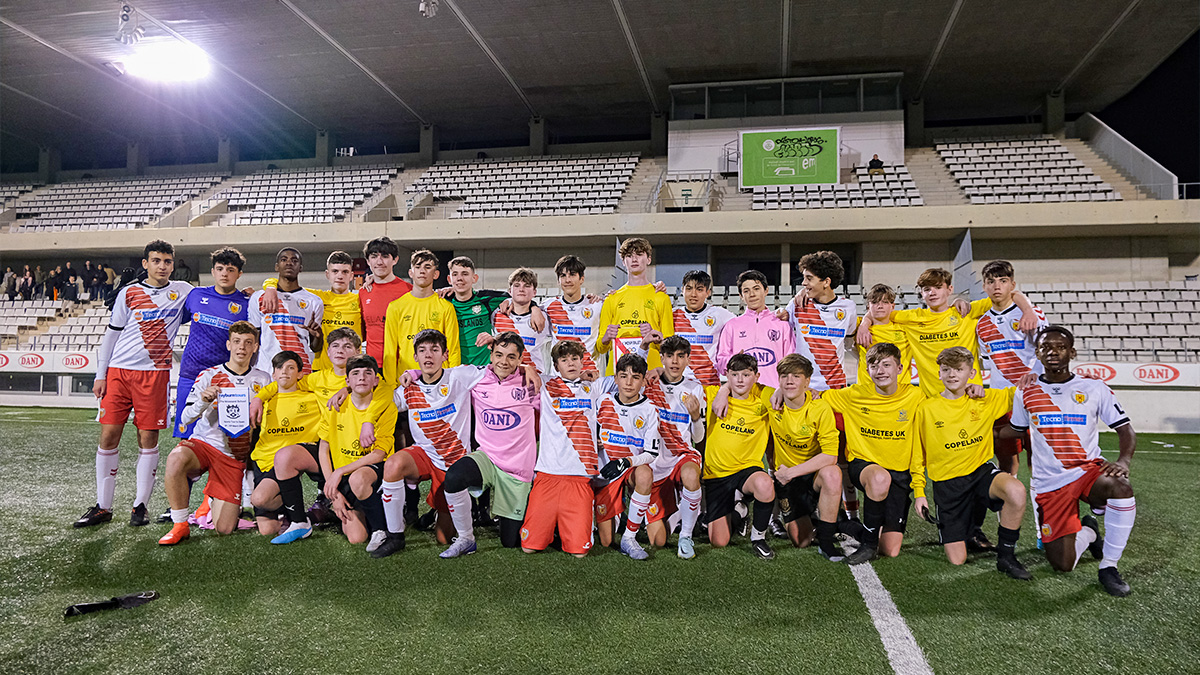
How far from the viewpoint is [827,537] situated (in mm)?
3730

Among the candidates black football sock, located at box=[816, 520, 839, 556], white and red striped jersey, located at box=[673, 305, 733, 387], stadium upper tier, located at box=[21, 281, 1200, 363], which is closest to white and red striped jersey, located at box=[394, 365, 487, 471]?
white and red striped jersey, located at box=[673, 305, 733, 387]

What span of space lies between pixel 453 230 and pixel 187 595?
542 inches

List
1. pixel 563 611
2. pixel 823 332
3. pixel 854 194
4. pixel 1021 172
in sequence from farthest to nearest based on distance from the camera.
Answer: pixel 1021 172, pixel 854 194, pixel 823 332, pixel 563 611

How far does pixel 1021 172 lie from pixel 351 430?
18.4 m

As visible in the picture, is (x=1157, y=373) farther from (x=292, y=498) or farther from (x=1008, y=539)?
(x=292, y=498)

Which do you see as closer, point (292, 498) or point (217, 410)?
point (292, 498)

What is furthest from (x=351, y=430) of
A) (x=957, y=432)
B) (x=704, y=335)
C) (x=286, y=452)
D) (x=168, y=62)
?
(x=168, y=62)

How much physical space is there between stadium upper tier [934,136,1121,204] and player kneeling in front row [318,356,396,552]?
16.3m

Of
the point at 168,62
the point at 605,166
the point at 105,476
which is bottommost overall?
Answer: the point at 105,476

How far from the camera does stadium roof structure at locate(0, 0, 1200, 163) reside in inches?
531

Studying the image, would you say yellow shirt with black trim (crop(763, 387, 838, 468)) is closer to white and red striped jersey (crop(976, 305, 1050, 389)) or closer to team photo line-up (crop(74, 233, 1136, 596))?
team photo line-up (crop(74, 233, 1136, 596))

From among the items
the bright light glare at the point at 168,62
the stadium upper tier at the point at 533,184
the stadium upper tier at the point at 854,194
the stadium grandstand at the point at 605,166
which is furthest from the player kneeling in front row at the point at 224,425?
the bright light glare at the point at 168,62

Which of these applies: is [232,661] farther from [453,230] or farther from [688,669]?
[453,230]

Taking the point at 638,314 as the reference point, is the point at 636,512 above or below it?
below
